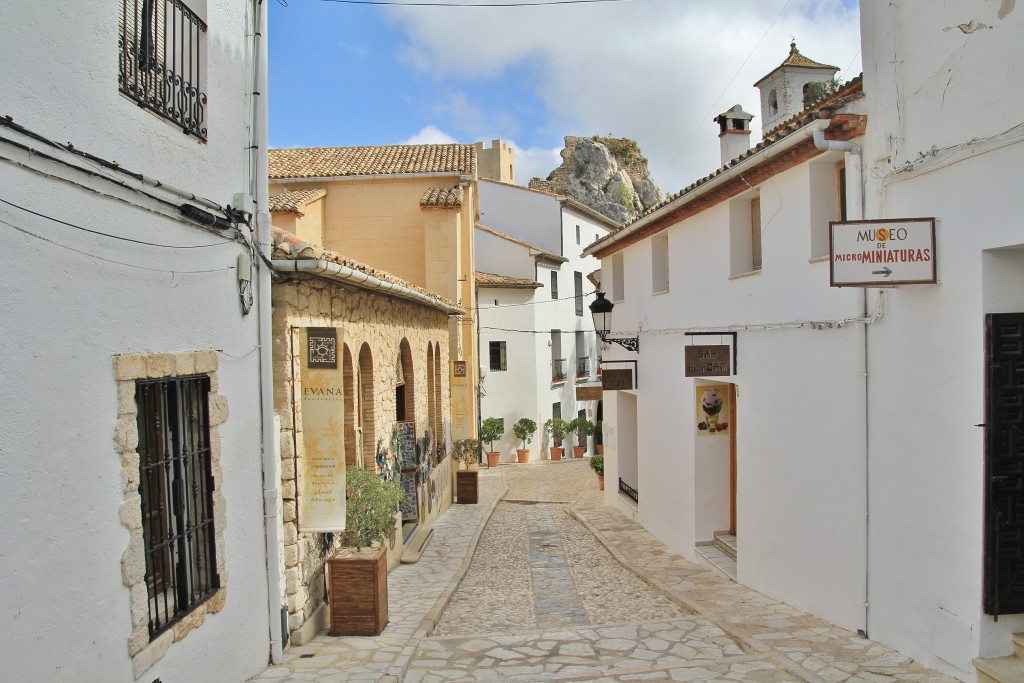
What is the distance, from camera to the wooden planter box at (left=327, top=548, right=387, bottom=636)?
24.1ft

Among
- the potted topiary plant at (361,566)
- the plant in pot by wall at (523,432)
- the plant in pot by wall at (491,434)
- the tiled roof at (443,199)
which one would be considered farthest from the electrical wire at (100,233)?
the plant in pot by wall at (523,432)

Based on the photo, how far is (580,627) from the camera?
7.90 meters

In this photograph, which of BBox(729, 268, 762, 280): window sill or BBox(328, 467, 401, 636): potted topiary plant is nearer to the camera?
BBox(328, 467, 401, 636): potted topiary plant

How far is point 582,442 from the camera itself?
118ft

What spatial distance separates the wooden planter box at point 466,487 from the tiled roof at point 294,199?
23.7 feet

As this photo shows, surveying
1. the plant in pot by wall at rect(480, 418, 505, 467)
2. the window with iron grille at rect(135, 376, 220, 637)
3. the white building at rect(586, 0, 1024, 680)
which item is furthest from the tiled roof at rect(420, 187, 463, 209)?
the window with iron grille at rect(135, 376, 220, 637)

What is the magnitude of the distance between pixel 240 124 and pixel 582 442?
3087cm

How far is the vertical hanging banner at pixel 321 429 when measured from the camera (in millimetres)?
7039

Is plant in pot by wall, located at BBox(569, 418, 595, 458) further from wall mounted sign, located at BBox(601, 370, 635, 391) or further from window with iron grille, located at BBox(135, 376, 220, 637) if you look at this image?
window with iron grille, located at BBox(135, 376, 220, 637)

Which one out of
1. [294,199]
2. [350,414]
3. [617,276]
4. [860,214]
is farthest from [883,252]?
[294,199]

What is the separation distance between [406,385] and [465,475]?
4837 mm

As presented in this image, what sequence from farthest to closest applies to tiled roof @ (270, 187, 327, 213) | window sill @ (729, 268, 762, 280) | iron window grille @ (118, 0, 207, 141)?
1. tiled roof @ (270, 187, 327, 213)
2. window sill @ (729, 268, 762, 280)
3. iron window grille @ (118, 0, 207, 141)

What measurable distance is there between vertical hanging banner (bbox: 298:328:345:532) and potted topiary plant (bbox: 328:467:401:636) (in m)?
0.43

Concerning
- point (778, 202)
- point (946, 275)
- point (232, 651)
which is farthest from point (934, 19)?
point (232, 651)
